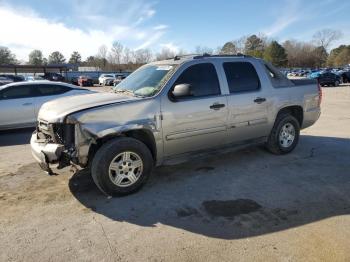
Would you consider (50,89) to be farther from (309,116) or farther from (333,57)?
(333,57)

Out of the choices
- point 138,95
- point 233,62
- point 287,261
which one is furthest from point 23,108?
point 287,261

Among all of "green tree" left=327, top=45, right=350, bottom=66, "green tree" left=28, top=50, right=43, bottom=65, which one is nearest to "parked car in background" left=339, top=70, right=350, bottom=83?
"green tree" left=327, top=45, right=350, bottom=66

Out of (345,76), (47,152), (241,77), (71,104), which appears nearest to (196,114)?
(241,77)

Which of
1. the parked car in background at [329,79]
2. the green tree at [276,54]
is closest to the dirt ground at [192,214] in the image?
the parked car in background at [329,79]

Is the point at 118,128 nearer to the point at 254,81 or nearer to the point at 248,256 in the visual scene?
the point at 248,256

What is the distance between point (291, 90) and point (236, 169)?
1995 mm

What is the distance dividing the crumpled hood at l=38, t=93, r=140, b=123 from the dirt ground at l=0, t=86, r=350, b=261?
3.65 ft

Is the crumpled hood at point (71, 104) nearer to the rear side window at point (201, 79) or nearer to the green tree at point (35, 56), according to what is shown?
the rear side window at point (201, 79)

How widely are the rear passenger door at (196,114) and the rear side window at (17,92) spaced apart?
6389mm

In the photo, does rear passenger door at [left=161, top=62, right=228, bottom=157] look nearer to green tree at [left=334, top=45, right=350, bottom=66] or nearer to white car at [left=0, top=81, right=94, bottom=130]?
white car at [left=0, top=81, right=94, bottom=130]

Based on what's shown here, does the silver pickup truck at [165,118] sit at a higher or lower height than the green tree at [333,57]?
lower

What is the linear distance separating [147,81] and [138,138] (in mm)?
994

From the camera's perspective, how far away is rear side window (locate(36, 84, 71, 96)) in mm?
10031

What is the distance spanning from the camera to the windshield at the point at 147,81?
5.08 metres
